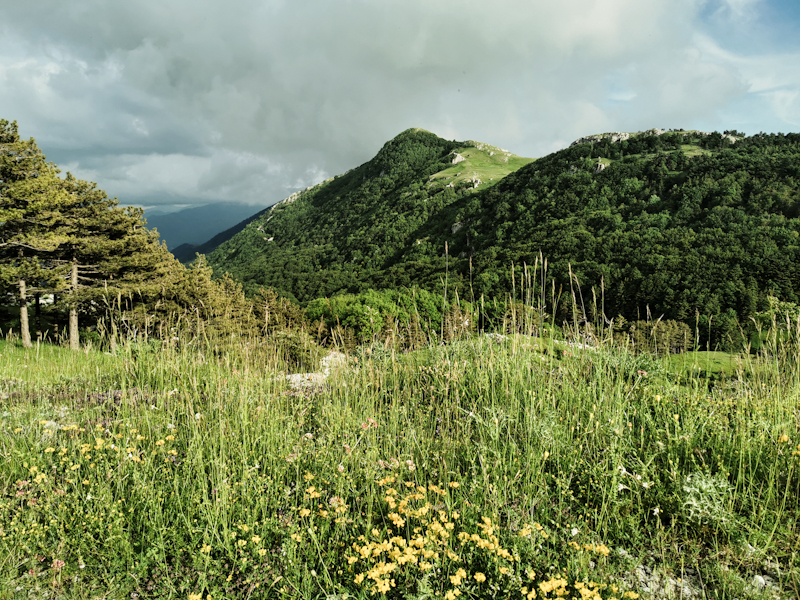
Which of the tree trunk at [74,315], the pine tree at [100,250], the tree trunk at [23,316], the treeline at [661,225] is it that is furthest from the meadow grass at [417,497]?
the treeline at [661,225]

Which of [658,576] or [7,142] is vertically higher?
[7,142]

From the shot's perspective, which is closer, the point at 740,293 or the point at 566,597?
the point at 566,597

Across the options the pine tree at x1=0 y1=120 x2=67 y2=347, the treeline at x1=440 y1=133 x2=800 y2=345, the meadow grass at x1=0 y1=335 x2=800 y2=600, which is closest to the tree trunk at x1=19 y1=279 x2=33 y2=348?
the pine tree at x1=0 y1=120 x2=67 y2=347

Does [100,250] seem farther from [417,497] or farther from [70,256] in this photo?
[417,497]

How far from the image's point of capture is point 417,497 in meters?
2.75

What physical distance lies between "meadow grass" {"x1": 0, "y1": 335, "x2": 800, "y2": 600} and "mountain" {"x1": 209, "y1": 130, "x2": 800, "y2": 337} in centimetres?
3587

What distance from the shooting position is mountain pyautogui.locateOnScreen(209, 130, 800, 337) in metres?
74.4

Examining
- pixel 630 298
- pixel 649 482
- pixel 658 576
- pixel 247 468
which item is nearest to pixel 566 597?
pixel 658 576

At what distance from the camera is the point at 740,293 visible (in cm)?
7062

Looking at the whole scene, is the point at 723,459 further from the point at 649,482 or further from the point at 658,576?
the point at 658,576

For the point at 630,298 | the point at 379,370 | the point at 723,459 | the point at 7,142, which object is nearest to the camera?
the point at 723,459

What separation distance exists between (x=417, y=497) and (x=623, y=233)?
114766 millimetres

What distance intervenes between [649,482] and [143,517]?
360cm

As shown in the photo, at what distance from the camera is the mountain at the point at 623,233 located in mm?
74438
